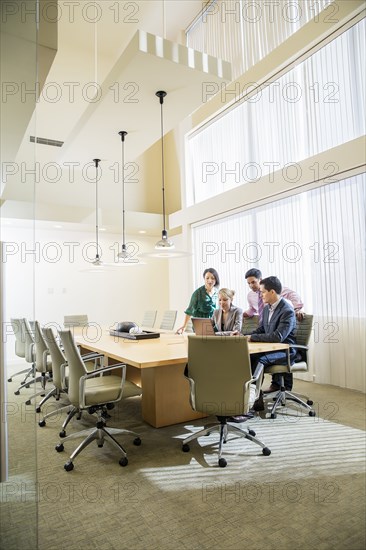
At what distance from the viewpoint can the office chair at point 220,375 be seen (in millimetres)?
2584

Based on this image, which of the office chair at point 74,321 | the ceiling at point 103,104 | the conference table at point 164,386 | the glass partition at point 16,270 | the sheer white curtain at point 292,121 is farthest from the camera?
the office chair at point 74,321

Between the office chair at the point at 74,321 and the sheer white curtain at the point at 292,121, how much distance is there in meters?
3.59

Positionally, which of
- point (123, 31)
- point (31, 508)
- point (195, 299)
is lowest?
point (31, 508)

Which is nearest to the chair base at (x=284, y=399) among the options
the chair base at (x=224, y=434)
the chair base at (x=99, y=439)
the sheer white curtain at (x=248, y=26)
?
the chair base at (x=224, y=434)

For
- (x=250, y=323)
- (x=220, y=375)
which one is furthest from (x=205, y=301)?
(x=220, y=375)

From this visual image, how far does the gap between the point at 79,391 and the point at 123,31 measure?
22.2 ft

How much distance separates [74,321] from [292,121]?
4.93 m

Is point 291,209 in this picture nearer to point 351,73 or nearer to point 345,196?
point 345,196

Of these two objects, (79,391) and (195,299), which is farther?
(195,299)

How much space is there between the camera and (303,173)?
5160 mm

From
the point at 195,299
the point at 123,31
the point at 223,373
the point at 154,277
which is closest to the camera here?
the point at 223,373

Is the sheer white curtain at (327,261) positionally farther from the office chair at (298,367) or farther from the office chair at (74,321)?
the office chair at (74,321)

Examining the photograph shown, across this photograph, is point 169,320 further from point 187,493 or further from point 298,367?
point 187,493

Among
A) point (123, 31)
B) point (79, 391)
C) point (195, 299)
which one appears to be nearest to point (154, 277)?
point (195, 299)
